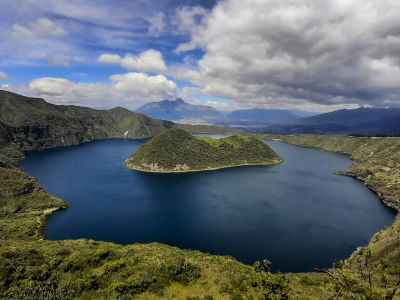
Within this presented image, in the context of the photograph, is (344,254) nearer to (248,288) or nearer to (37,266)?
(248,288)

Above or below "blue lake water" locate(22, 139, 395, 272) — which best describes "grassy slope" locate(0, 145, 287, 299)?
above

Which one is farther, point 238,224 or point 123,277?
point 238,224

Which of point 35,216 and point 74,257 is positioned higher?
point 74,257

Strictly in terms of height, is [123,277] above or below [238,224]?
above

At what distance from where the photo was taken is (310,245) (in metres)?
128

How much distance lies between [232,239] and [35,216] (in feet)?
334

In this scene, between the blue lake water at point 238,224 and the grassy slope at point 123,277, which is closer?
the grassy slope at point 123,277

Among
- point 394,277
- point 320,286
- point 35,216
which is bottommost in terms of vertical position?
point 35,216

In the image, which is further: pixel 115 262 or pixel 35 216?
pixel 35 216

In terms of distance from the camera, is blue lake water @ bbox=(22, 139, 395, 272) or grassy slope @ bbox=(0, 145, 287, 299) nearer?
grassy slope @ bbox=(0, 145, 287, 299)

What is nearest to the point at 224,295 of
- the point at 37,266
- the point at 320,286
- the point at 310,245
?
the point at 320,286

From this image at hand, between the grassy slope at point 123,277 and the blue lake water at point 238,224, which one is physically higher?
the grassy slope at point 123,277

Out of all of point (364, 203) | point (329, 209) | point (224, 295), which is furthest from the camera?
point (364, 203)

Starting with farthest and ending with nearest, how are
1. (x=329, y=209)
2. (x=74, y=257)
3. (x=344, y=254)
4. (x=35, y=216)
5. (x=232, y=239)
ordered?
(x=329, y=209) < (x=35, y=216) < (x=232, y=239) < (x=344, y=254) < (x=74, y=257)
